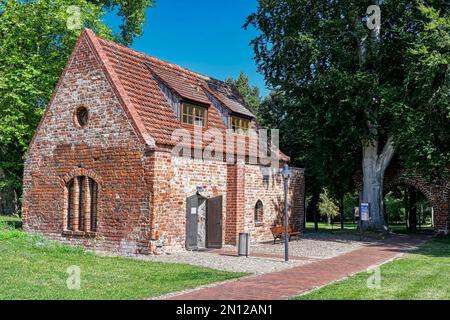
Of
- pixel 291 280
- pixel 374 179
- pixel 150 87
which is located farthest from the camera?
pixel 374 179

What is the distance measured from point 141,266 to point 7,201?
2538 centimetres

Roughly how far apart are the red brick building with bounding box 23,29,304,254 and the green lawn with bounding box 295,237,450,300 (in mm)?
7290

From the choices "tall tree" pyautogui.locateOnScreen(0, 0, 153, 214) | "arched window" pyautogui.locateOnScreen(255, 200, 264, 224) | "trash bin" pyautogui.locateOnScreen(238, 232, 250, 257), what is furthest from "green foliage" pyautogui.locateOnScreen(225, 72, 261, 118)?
"trash bin" pyautogui.locateOnScreen(238, 232, 250, 257)

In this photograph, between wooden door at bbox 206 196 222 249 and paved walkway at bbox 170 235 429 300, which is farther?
wooden door at bbox 206 196 222 249

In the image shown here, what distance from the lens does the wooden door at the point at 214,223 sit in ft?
62.4

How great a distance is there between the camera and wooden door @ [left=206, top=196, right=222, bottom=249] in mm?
19016

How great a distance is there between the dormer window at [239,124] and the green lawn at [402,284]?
1029 cm

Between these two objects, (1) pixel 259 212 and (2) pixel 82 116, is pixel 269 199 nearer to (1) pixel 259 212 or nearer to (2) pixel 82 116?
(1) pixel 259 212

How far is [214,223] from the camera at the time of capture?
19.1 meters

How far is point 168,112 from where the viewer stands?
19.4 meters

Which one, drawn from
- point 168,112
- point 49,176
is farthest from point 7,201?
point 168,112

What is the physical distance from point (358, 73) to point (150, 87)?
997cm

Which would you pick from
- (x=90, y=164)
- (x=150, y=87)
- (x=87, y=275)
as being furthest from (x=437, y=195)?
(x=87, y=275)

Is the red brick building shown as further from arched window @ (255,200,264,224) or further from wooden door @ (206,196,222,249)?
arched window @ (255,200,264,224)
